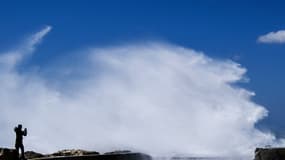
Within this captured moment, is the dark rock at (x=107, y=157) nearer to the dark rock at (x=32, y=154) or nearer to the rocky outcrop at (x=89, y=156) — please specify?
the rocky outcrop at (x=89, y=156)

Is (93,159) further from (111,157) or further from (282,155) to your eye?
(282,155)

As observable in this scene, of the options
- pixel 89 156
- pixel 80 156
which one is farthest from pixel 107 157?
pixel 80 156

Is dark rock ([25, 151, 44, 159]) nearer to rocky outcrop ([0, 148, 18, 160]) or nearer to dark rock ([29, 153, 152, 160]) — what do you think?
dark rock ([29, 153, 152, 160])

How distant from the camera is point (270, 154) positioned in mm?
8891

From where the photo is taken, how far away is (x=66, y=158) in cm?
1467

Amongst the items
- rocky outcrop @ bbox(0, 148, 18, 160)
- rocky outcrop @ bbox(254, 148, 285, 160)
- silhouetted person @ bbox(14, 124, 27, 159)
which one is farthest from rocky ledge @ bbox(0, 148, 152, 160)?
rocky outcrop @ bbox(254, 148, 285, 160)

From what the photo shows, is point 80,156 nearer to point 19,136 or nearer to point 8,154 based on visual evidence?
point 19,136

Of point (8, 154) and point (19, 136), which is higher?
point (19, 136)

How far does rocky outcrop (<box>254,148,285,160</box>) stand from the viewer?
8852mm

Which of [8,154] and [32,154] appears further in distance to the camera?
[32,154]

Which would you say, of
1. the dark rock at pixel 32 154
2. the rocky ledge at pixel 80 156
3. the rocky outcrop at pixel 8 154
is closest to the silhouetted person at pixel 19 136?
the rocky ledge at pixel 80 156

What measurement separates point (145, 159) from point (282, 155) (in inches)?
482

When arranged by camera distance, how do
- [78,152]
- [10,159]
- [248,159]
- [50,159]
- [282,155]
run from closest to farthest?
1. [282,155]
2. [10,159]
3. [50,159]
4. [78,152]
5. [248,159]

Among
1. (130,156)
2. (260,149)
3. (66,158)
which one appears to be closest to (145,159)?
(130,156)
